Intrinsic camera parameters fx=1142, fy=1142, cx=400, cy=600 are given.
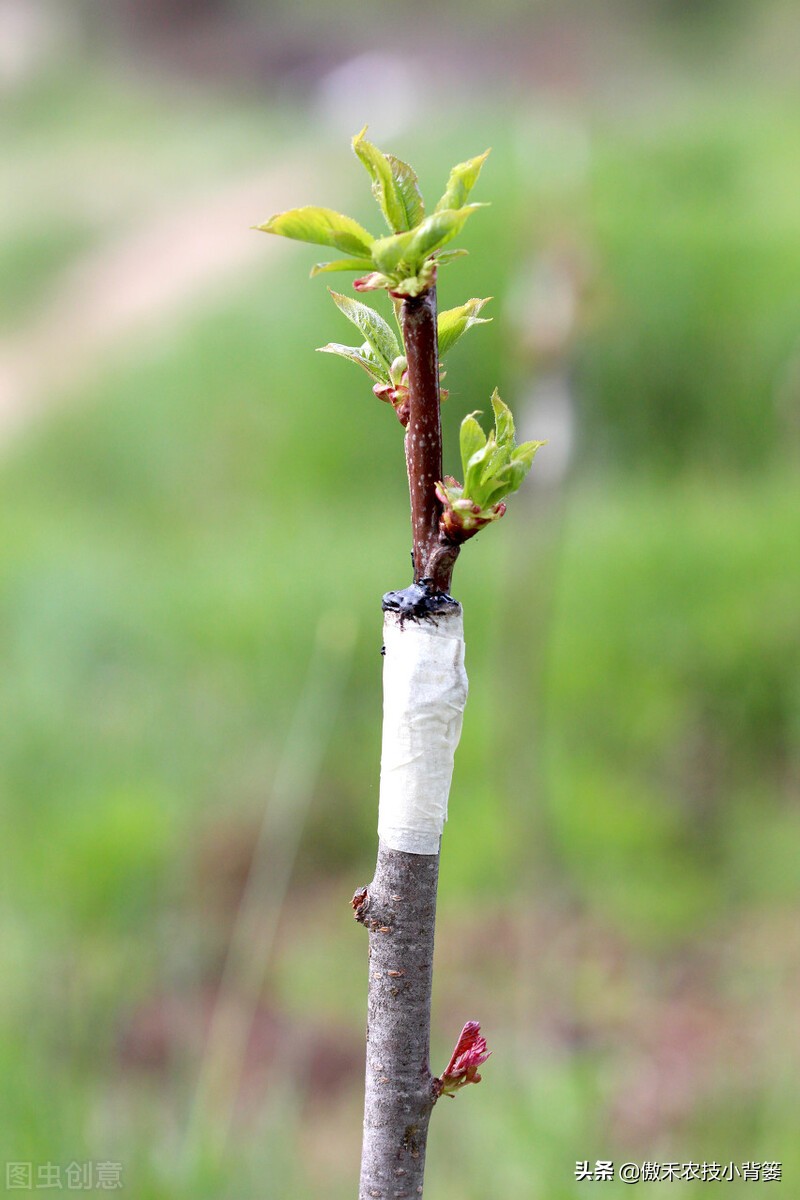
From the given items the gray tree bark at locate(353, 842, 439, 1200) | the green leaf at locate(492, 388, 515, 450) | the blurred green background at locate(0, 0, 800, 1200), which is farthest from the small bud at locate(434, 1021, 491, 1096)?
the blurred green background at locate(0, 0, 800, 1200)

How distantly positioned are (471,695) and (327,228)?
1.22 meters

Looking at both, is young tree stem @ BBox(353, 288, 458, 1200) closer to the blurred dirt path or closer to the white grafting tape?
the white grafting tape

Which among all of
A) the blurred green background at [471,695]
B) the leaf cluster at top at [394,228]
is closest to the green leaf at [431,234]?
the leaf cluster at top at [394,228]

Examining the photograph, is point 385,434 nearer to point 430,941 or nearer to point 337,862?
point 337,862

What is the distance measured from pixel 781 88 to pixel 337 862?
2682 mm

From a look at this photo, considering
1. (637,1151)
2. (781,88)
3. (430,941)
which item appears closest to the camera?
(430,941)

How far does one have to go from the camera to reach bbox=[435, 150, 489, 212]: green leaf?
0.20m

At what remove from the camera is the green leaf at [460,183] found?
7.7 inches

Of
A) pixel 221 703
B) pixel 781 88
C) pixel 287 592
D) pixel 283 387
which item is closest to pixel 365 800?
pixel 221 703

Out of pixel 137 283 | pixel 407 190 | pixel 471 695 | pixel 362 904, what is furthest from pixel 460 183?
pixel 137 283

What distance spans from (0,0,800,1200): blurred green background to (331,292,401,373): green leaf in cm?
44

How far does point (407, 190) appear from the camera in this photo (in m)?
0.20

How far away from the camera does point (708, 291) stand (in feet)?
6.09

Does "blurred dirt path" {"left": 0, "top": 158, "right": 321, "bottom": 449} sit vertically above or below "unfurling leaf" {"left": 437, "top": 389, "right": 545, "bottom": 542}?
above
